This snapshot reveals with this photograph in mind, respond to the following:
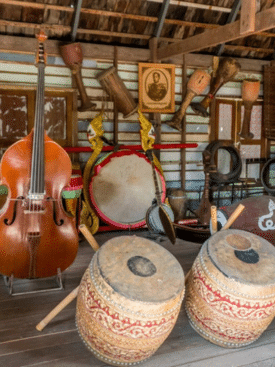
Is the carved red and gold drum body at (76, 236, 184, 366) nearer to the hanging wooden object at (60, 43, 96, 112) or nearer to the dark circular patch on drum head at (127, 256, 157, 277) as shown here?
the dark circular patch on drum head at (127, 256, 157, 277)

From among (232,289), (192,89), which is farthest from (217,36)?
(232,289)

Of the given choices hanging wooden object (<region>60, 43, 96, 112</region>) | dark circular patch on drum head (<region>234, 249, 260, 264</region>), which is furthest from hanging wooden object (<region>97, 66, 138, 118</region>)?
dark circular patch on drum head (<region>234, 249, 260, 264</region>)

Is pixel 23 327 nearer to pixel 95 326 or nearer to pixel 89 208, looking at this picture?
pixel 95 326

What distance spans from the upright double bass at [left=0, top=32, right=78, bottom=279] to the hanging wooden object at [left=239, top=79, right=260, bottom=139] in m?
4.09

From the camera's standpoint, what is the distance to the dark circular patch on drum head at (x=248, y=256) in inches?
93.0

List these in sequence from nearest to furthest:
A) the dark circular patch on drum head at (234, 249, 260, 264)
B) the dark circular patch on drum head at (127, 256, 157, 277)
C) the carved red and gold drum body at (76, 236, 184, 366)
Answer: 1. the carved red and gold drum body at (76, 236, 184, 366)
2. the dark circular patch on drum head at (127, 256, 157, 277)
3. the dark circular patch on drum head at (234, 249, 260, 264)

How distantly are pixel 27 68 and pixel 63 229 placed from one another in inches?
115

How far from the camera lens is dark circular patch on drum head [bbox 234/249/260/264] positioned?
7.75 feet

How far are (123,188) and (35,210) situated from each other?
2.19 metres

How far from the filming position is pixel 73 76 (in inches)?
211

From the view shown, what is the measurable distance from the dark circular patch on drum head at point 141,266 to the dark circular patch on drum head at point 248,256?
1.80ft

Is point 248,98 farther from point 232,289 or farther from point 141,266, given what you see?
point 141,266

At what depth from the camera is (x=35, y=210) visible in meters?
3.00

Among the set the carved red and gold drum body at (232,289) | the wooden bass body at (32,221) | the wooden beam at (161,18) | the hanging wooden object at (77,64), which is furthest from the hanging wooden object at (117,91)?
the carved red and gold drum body at (232,289)
